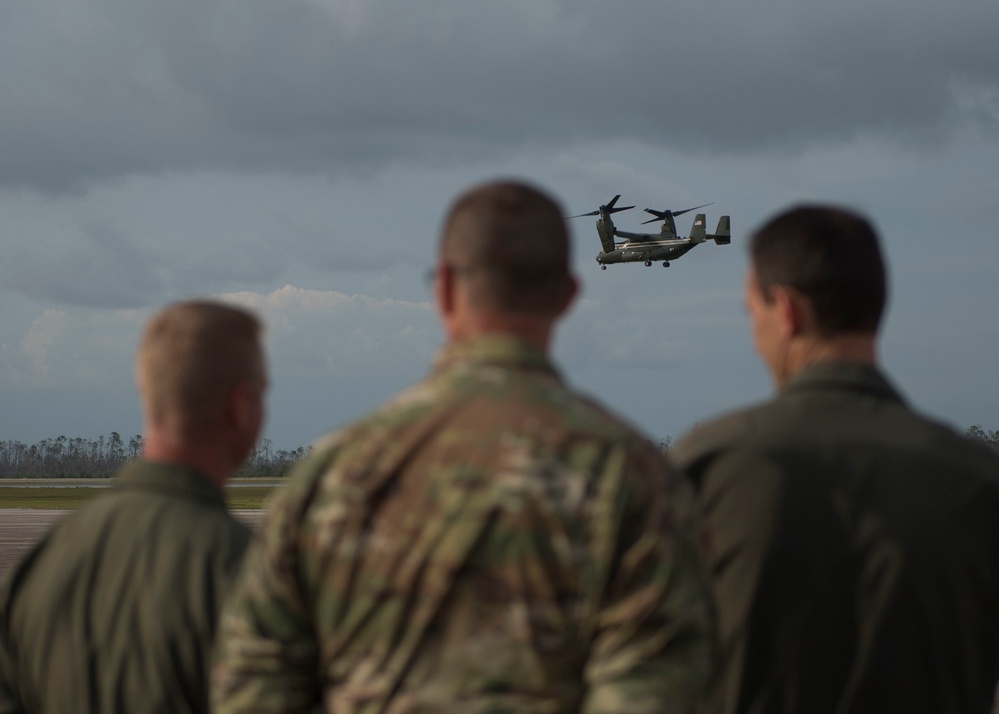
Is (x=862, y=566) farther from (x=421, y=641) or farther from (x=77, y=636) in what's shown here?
(x=77, y=636)

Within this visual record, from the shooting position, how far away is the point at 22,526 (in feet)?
120

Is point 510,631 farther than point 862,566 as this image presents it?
No

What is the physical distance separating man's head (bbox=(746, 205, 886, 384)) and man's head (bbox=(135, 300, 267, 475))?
4.45 feet

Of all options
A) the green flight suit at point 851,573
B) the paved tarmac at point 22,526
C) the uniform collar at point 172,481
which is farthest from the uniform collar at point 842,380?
the paved tarmac at point 22,526

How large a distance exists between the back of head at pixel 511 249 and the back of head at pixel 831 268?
114cm

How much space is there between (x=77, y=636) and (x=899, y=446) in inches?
79.9

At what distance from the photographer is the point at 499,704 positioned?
6.59 feet

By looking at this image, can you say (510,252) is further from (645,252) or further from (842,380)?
(645,252)

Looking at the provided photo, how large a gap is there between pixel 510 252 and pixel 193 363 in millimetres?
971

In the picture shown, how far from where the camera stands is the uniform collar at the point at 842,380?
3141mm

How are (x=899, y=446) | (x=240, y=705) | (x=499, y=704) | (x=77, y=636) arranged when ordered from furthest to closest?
(x=899, y=446), (x=77, y=636), (x=240, y=705), (x=499, y=704)

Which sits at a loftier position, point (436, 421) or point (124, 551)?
point (436, 421)

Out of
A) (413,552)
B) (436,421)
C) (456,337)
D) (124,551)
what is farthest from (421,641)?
(124,551)

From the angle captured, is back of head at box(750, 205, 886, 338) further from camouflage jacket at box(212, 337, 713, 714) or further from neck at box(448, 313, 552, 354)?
camouflage jacket at box(212, 337, 713, 714)
